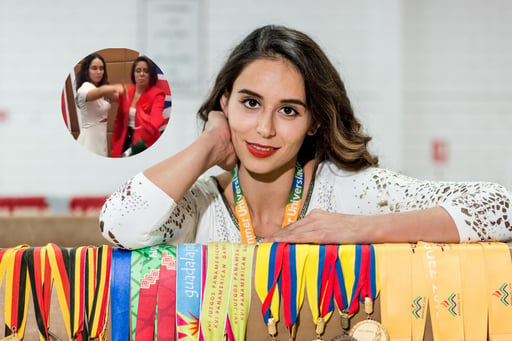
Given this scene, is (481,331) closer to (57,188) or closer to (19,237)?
(19,237)

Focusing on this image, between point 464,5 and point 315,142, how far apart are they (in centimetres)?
306

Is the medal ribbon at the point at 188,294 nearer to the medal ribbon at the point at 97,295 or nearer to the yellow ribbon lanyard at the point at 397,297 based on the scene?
the medal ribbon at the point at 97,295

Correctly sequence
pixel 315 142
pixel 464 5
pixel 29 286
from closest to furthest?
pixel 29 286 → pixel 315 142 → pixel 464 5

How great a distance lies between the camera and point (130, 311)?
0.80 metres

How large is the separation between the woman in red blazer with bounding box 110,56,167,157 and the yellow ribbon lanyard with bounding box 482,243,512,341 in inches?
22.0

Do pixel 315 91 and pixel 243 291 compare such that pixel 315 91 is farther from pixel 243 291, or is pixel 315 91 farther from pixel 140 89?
pixel 243 291

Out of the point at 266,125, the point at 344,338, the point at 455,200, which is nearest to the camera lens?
the point at 344,338

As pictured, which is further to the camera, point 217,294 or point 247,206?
point 247,206

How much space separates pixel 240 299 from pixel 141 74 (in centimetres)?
41

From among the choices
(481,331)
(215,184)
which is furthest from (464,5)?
(481,331)

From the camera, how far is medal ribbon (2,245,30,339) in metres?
0.79

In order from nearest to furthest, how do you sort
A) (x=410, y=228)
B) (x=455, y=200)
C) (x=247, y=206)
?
(x=410, y=228) → (x=455, y=200) → (x=247, y=206)

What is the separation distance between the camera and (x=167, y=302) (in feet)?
2.65

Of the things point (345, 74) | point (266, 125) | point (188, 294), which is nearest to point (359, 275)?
point (188, 294)
